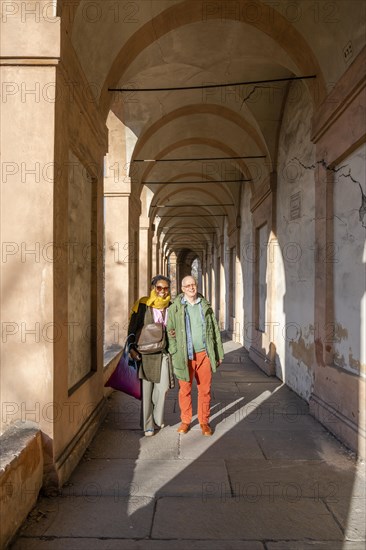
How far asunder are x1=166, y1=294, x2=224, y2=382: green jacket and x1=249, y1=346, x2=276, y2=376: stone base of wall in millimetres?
3499

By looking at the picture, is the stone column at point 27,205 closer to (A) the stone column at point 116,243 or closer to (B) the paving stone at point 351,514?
(B) the paving stone at point 351,514

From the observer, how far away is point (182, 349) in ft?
14.0

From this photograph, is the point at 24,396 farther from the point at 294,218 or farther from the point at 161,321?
the point at 294,218

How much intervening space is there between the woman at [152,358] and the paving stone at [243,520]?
1.42 m

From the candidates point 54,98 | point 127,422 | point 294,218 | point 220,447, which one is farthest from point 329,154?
point 127,422

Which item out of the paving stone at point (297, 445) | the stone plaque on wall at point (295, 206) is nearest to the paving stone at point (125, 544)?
the paving stone at point (297, 445)

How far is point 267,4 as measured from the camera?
15.5 feet

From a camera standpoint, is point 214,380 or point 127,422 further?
point 214,380

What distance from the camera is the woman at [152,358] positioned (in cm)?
439

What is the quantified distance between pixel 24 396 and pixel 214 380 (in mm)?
4639

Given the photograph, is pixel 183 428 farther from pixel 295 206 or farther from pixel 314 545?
pixel 295 206

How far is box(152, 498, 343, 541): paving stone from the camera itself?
2.64 meters

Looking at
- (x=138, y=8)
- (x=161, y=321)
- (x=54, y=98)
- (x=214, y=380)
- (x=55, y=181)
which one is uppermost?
(x=138, y=8)

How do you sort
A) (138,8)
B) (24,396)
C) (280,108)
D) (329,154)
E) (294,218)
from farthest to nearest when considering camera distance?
1. (280,108)
2. (294,218)
3. (329,154)
4. (138,8)
5. (24,396)
